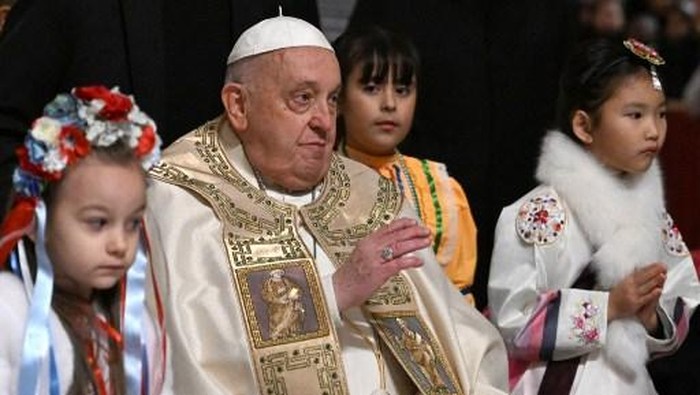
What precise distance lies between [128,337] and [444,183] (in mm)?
1512

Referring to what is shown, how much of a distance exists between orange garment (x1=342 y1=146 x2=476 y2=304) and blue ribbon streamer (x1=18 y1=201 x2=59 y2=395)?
147 centimetres

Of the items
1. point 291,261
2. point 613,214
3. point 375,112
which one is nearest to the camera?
point 291,261

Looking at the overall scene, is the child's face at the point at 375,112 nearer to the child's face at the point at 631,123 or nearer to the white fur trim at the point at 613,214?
the white fur trim at the point at 613,214

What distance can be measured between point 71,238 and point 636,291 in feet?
5.13

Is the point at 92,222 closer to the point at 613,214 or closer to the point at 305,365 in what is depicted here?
the point at 305,365

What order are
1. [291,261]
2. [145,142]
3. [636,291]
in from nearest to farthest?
[145,142]
[291,261]
[636,291]

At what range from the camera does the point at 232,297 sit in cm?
384

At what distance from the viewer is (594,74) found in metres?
4.49

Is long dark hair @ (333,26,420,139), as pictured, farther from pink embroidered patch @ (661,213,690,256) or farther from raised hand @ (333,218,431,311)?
raised hand @ (333,218,431,311)

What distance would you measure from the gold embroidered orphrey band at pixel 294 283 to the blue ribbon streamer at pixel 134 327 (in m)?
0.35

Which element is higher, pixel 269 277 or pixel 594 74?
pixel 594 74

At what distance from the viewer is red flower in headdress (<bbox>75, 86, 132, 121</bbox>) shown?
132 inches

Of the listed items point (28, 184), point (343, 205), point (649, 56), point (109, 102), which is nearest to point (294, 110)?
point (343, 205)

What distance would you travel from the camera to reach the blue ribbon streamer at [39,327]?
10.8ft
